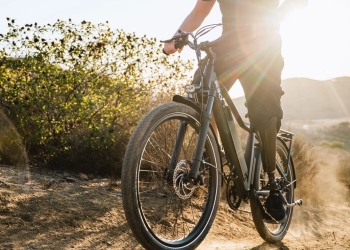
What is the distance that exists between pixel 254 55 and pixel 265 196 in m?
1.08

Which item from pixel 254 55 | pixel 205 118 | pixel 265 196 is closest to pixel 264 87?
pixel 254 55

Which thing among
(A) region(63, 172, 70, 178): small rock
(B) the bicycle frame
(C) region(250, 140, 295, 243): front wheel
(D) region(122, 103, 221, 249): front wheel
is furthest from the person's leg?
(A) region(63, 172, 70, 178): small rock

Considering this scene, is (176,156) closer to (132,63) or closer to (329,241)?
(329,241)

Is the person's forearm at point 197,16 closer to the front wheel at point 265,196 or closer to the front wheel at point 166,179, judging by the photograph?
the front wheel at point 166,179

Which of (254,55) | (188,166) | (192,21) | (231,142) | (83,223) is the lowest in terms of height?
(83,223)

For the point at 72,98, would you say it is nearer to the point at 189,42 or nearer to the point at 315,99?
the point at 189,42

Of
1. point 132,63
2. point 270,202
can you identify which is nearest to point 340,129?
point 132,63

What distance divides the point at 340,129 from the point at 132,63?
105 ft

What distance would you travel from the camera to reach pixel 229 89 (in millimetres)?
3279

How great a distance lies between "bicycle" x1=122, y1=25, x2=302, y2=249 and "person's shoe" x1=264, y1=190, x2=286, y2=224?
6 centimetres

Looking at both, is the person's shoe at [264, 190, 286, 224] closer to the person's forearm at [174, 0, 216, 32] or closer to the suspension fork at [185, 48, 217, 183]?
the suspension fork at [185, 48, 217, 183]

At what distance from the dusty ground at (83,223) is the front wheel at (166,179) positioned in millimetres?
356

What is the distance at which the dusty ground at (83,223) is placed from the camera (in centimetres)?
290

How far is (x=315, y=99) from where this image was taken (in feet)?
216
